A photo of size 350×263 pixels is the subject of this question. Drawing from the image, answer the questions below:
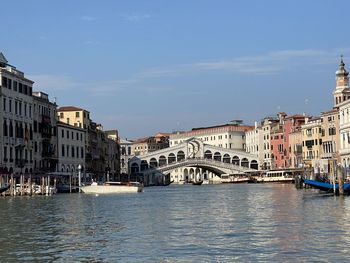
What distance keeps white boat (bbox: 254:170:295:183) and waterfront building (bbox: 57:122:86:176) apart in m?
22.2

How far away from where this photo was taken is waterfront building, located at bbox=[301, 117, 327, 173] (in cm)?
6738

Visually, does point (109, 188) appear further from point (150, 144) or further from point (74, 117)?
point (150, 144)

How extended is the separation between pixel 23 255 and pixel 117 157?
231ft

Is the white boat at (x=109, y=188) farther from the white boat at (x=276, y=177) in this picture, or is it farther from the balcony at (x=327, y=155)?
the white boat at (x=276, y=177)

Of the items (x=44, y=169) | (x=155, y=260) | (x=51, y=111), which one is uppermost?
(x=51, y=111)

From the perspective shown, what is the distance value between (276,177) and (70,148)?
26711mm

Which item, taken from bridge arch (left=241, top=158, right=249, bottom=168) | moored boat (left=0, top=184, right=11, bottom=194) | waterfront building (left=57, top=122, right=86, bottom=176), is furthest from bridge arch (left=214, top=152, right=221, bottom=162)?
moored boat (left=0, top=184, right=11, bottom=194)

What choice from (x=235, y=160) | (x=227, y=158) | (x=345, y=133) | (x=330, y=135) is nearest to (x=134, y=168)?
(x=227, y=158)

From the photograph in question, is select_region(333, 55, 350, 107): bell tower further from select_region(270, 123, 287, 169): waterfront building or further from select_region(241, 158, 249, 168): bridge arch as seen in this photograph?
select_region(241, 158, 249, 168): bridge arch

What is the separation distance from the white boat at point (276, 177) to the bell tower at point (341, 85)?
31.9 ft

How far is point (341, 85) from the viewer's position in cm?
6725

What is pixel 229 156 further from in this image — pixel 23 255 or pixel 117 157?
pixel 23 255

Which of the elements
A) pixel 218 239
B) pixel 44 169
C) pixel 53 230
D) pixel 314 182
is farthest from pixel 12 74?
pixel 218 239

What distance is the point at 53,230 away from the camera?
17.8 metres
